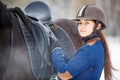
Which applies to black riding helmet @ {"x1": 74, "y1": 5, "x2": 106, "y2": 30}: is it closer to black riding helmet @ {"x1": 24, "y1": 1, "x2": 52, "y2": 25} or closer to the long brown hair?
the long brown hair

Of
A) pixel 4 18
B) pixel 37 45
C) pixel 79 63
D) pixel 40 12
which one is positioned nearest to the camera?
pixel 79 63

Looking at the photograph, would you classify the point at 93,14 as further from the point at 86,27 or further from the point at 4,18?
the point at 4,18

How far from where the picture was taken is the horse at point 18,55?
4.06 metres

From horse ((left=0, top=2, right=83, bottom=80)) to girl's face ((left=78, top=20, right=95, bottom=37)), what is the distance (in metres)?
0.49

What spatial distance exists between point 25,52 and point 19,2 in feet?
38.4

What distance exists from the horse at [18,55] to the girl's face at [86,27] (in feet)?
1.59

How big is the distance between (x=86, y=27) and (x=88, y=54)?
283 millimetres

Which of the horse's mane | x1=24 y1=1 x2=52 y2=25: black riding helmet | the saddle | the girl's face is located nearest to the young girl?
the girl's face

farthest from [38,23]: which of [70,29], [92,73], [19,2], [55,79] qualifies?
[19,2]

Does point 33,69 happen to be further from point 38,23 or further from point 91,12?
point 91,12

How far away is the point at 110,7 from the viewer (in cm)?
1800

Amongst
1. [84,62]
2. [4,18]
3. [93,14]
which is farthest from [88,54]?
[4,18]

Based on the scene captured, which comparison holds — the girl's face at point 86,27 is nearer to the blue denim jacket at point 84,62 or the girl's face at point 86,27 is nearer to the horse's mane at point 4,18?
the blue denim jacket at point 84,62

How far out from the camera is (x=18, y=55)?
4.11m
